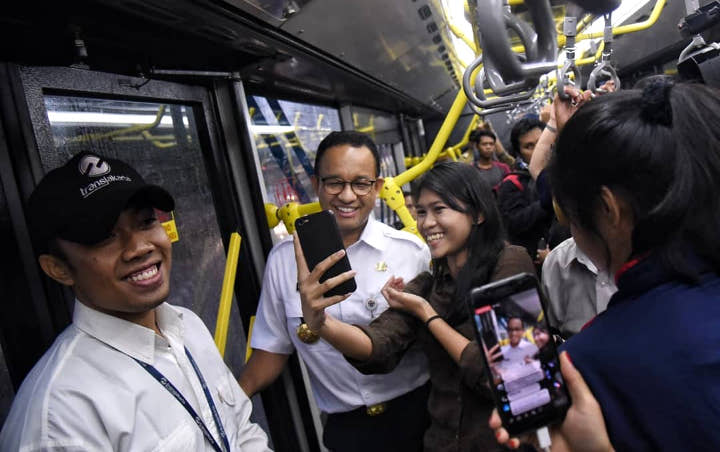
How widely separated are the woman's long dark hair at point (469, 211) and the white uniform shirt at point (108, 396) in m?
0.83

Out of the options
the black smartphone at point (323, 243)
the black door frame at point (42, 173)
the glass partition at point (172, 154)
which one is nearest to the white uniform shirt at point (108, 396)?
the black door frame at point (42, 173)

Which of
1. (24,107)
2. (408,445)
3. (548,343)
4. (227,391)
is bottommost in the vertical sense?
(408,445)

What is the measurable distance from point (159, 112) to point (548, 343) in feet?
5.82

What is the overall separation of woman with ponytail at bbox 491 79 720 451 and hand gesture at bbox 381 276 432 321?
2.08 ft

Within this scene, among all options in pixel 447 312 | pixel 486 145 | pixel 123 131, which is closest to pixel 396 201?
pixel 447 312

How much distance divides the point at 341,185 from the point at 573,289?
888 mm

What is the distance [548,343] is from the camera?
0.82 metres

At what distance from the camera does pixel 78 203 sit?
102 cm

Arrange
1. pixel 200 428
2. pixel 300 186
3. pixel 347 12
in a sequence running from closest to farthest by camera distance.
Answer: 1. pixel 200 428
2. pixel 347 12
3. pixel 300 186

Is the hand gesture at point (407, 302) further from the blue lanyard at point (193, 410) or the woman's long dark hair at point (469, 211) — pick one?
the blue lanyard at point (193, 410)

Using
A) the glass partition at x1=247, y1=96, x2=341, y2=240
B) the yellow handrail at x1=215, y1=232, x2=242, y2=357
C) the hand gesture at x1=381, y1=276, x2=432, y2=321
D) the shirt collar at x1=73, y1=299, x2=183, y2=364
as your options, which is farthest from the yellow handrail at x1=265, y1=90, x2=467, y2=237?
the shirt collar at x1=73, y1=299, x2=183, y2=364

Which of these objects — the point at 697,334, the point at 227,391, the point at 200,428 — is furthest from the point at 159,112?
the point at 697,334

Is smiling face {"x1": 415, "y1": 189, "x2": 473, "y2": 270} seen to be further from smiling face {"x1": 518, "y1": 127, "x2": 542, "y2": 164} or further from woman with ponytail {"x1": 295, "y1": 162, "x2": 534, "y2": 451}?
smiling face {"x1": 518, "y1": 127, "x2": 542, "y2": 164}

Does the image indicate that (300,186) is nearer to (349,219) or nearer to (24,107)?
(349,219)
